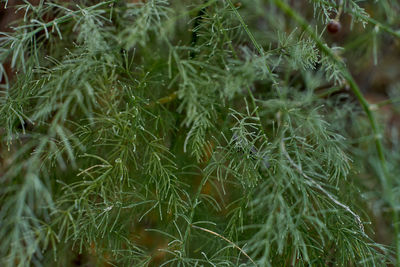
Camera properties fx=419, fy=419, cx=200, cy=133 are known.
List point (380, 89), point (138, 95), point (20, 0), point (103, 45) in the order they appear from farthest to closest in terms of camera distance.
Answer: point (380, 89)
point (20, 0)
point (138, 95)
point (103, 45)

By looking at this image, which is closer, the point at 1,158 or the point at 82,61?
the point at 82,61

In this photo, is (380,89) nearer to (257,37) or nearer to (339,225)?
(257,37)

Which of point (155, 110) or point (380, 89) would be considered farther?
point (380, 89)

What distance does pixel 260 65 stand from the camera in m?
0.73

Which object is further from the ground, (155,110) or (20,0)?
(20,0)

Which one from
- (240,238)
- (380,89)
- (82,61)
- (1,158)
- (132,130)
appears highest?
(82,61)

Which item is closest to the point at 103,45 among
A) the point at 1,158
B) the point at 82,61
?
Result: the point at 82,61

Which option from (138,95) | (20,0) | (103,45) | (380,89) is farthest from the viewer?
(380,89)

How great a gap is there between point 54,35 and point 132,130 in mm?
416

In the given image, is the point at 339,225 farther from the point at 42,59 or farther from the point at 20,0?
the point at 20,0

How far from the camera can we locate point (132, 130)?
0.79 meters

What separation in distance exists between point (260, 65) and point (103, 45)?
10.7 inches

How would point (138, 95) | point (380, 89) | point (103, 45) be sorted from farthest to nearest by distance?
point (380, 89) < point (138, 95) < point (103, 45)

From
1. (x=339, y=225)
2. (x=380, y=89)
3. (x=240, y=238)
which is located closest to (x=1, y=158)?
(x=240, y=238)
